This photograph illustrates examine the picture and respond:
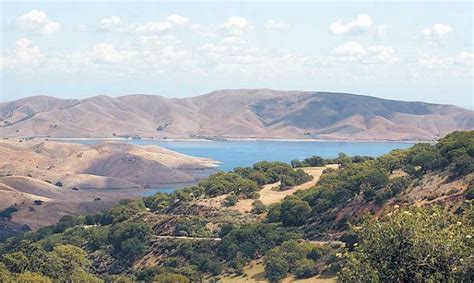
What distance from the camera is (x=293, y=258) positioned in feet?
170

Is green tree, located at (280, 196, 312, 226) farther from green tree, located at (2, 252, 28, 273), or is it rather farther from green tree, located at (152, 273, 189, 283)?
green tree, located at (2, 252, 28, 273)

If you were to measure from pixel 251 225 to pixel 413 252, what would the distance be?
141 feet

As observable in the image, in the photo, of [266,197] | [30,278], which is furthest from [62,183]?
[30,278]

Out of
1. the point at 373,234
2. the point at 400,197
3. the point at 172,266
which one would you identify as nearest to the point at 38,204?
the point at 172,266

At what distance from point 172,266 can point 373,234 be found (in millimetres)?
39529

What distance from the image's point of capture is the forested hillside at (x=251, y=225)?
167ft

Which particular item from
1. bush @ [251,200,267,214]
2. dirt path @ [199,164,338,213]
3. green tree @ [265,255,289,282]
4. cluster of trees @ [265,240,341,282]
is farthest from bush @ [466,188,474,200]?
dirt path @ [199,164,338,213]

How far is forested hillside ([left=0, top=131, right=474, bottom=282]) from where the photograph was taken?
50812 mm

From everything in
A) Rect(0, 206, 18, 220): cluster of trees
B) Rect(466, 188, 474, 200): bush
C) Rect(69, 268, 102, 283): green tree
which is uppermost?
Rect(466, 188, 474, 200): bush

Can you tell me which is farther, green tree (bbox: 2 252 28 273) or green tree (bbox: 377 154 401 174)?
green tree (bbox: 377 154 401 174)

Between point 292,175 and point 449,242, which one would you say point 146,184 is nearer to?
point 292,175

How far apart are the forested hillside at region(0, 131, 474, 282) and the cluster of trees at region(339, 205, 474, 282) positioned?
347 centimetres

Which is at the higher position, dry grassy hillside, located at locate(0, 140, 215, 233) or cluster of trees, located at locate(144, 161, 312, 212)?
cluster of trees, located at locate(144, 161, 312, 212)

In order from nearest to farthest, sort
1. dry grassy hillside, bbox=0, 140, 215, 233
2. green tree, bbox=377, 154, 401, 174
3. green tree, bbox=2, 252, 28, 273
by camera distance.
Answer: green tree, bbox=2, 252, 28, 273, green tree, bbox=377, 154, 401, 174, dry grassy hillside, bbox=0, 140, 215, 233
